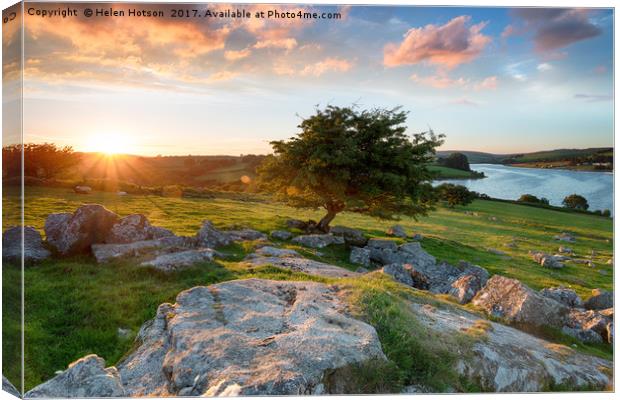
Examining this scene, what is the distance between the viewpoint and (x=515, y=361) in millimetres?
6488

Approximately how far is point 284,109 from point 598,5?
6.79m

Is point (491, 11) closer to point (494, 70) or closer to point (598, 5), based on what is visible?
point (494, 70)

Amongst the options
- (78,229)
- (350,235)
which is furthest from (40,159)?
(350,235)

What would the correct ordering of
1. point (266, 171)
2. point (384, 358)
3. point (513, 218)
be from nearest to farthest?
1. point (384, 358)
2. point (513, 218)
3. point (266, 171)

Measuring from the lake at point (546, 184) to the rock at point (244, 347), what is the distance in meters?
6.32

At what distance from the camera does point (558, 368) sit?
6.69 meters

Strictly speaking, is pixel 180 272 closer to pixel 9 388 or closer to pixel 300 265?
pixel 300 265


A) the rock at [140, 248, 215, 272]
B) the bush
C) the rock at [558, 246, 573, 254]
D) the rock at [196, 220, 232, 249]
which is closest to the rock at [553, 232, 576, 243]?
the rock at [558, 246, 573, 254]

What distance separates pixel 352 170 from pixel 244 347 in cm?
1121

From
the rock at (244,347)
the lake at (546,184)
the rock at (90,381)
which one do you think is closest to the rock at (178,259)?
the rock at (244,347)

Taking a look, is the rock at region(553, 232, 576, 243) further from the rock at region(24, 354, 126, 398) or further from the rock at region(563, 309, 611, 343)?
the rock at region(24, 354, 126, 398)

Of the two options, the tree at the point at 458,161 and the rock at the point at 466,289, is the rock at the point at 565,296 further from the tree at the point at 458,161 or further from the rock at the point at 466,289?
the tree at the point at 458,161

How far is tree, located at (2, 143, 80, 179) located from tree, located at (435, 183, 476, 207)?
11143 mm

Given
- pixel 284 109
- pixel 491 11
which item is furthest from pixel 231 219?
pixel 491 11
